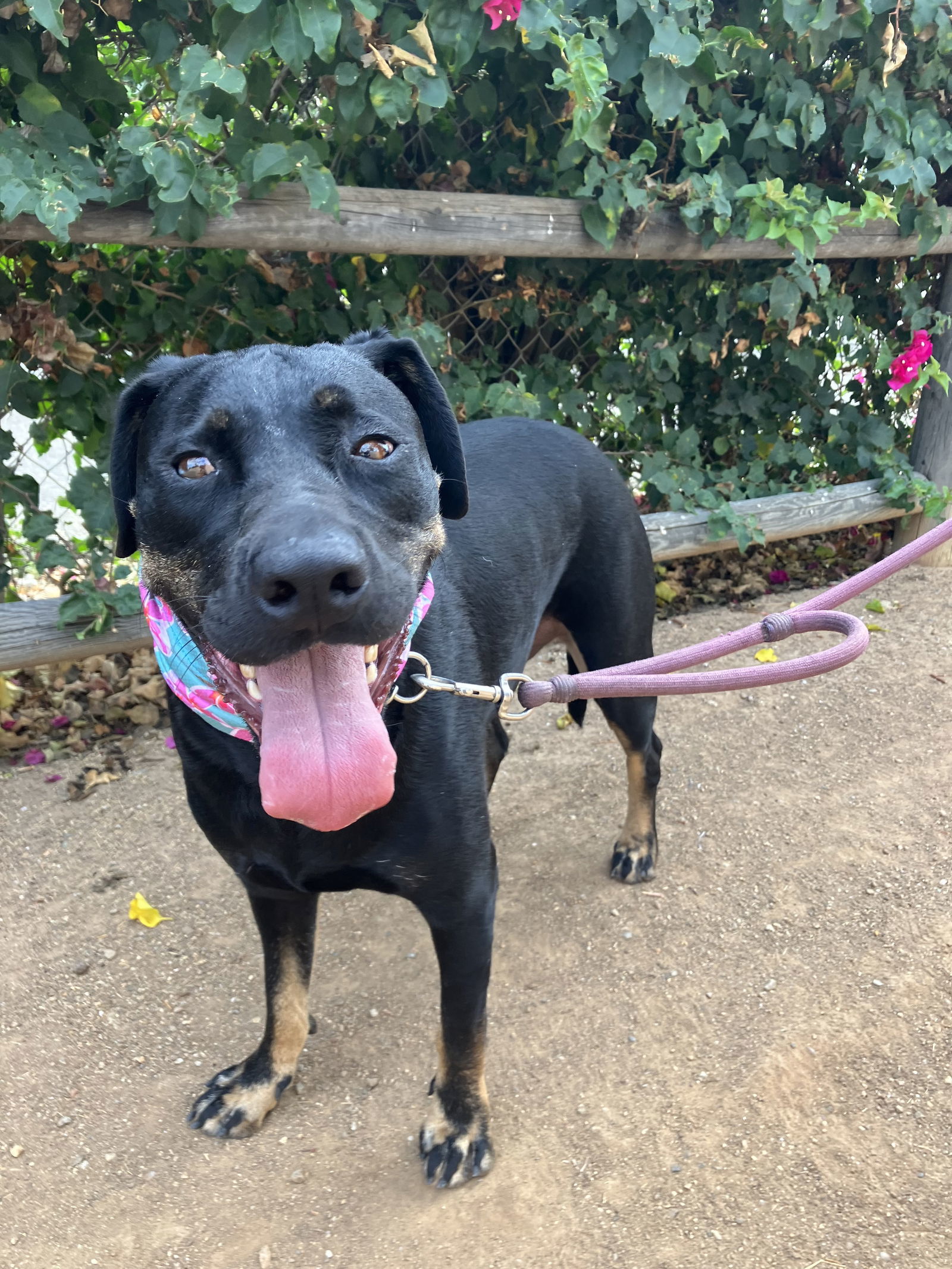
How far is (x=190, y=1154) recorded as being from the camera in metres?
2.19

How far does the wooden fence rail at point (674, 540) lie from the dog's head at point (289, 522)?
1.88 metres

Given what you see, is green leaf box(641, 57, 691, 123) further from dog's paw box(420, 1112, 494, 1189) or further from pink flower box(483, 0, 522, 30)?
dog's paw box(420, 1112, 494, 1189)

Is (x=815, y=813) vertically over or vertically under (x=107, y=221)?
under

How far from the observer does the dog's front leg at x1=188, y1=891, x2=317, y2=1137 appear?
7.30 ft

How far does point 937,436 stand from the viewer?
212 inches

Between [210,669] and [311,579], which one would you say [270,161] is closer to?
[210,669]

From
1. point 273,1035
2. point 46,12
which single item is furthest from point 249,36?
point 273,1035

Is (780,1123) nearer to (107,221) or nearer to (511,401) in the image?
(511,401)

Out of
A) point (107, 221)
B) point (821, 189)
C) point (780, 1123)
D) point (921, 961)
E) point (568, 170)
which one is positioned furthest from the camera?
point (821, 189)

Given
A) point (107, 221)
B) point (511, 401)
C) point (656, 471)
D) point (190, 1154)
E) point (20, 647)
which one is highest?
point (107, 221)

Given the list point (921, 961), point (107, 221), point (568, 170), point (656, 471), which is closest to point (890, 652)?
point (656, 471)

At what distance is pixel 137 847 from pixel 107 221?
2119 millimetres

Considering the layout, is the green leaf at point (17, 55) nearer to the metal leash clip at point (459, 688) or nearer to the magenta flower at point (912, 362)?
the metal leash clip at point (459, 688)

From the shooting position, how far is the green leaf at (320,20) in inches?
102
